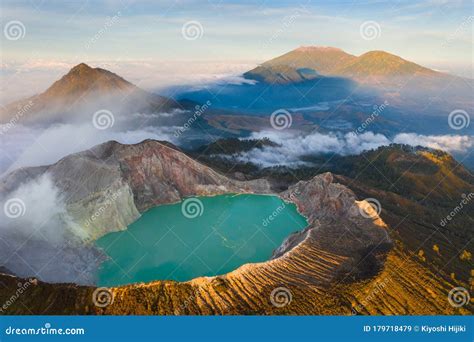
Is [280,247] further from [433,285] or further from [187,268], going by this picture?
[433,285]

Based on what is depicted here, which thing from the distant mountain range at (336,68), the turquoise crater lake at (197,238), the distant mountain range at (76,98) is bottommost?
the turquoise crater lake at (197,238)

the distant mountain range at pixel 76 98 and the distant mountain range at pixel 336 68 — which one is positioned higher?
the distant mountain range at pixel 336 68

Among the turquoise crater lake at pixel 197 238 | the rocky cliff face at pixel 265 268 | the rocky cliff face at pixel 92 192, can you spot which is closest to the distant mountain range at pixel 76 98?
the rocky cliff face at pixel 92 192

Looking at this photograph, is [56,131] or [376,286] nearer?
[376,286]

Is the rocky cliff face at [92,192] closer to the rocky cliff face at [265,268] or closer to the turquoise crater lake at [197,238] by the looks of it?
the rocky cliff face at [265,268]

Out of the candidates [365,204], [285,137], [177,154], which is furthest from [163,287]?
[285,137]

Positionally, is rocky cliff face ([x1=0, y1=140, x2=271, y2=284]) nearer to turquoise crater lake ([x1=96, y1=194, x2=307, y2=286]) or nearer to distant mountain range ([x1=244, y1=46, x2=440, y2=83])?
turquoise crater lake ([x1=96, y1=194, x2=307, y2=286])

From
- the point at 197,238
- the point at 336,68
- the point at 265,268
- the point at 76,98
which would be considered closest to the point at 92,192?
the point at 197,238

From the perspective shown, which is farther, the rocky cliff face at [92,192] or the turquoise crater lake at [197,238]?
the turquoise crater lake at [197,238]
